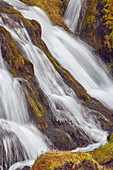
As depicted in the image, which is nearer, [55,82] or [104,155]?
[104,155]

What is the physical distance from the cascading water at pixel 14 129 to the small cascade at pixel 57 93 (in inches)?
54.5

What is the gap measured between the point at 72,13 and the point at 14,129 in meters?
15.3

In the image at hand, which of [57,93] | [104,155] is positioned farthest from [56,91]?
[104,155]

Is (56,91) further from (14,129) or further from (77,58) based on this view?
(77,58)

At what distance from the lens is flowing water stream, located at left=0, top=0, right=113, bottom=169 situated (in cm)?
752

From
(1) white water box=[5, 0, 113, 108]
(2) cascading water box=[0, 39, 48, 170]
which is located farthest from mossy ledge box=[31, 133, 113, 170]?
(1) white water box=[5, 0, 113, 108]

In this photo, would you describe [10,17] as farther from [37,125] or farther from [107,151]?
[107,151]

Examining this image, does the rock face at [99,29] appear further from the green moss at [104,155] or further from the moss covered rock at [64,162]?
the moss covered rock at [64,162]

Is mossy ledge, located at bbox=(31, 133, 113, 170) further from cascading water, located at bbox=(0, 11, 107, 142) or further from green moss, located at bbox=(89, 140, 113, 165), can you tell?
cascading water, located at bbox=(0, 11, 107, 142)

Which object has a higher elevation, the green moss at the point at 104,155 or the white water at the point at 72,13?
the white water at the point at 72,13

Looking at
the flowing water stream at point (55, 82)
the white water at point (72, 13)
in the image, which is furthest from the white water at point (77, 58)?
the white water at point (72, 13)

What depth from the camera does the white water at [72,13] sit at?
19898 mm

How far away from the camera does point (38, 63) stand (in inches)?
427

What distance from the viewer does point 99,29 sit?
60.4 ft
